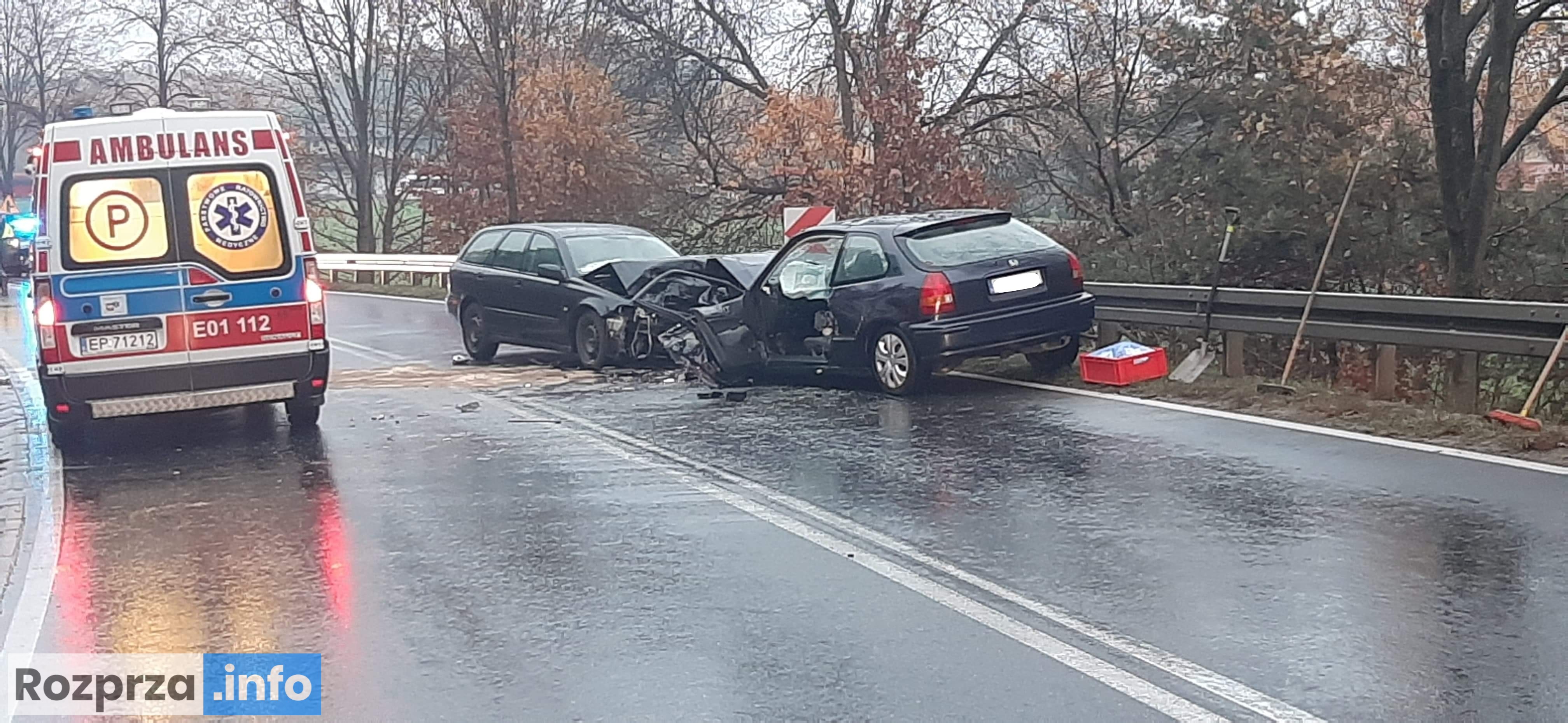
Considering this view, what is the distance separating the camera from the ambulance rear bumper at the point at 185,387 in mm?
10289

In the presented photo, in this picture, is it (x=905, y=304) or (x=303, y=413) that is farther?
(x=905, y=304)

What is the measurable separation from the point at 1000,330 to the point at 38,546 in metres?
6.87

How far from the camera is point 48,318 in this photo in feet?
33.7

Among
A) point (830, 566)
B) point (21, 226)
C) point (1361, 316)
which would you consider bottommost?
point (830, 566)

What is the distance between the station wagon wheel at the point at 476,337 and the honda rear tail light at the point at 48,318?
6.20 m

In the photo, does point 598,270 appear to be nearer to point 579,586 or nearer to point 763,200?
point 579,586

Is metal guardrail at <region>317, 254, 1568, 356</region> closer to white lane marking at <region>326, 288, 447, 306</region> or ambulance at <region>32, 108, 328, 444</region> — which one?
ambulance at <region>32, 108, 328, 444</region>

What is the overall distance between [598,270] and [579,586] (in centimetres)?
899

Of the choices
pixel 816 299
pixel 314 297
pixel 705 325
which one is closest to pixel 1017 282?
pixel 816 299

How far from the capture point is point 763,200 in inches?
1240

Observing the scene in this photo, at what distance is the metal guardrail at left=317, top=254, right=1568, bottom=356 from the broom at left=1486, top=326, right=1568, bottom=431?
26 centimetres

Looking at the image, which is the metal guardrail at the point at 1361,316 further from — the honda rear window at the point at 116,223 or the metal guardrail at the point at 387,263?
the metal guardrail at the point at 387,263

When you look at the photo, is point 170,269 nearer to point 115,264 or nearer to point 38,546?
point 115,264

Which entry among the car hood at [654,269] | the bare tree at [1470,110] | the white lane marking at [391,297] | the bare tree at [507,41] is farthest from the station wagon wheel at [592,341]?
the bare tree at [507,41]
